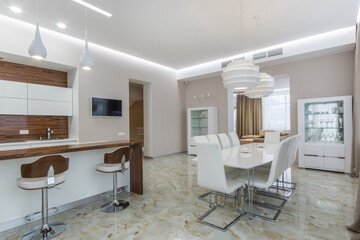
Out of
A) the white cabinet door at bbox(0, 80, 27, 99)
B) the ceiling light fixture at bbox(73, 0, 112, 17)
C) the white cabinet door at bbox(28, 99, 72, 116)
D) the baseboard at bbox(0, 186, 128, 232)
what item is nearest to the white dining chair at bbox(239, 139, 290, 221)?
the baseboard at bbox(0, 186, 128, 232)

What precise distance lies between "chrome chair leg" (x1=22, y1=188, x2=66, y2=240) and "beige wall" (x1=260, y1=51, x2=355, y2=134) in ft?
18.1

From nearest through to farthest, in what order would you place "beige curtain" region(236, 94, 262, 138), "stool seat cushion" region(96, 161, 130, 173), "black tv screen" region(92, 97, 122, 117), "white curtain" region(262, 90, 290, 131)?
"stool seat cushion" region(96, 161, 130, 173) → "black tv screen" region(92, 97, 122, 117) → "white curtain" region(262, 90, 290, 131) → "beige curtain" region(236, 94, 262, 138)

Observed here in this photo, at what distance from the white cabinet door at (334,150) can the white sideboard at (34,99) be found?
6.02 metres

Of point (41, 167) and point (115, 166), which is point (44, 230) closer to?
point (41, 167)

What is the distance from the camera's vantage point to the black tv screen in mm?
4617

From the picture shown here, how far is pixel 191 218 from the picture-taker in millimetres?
2449

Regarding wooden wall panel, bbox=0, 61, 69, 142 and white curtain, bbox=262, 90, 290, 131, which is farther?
white curtain, bbox=262, 90, 290, 131

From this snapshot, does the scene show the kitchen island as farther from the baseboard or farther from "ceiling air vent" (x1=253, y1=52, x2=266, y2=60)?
"ceiling air vent" (x1=253, y1=52, x2=266, y2=60)

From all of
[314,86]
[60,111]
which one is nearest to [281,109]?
[314,86]

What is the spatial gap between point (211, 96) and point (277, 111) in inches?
169

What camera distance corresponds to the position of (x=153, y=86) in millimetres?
6227

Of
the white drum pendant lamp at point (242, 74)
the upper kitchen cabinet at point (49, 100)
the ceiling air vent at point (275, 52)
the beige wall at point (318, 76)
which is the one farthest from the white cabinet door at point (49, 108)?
the beige wall at point (318, 76)

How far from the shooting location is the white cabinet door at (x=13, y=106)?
3.48 metres

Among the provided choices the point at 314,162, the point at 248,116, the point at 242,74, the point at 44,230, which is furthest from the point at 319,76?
the point at 44,230
